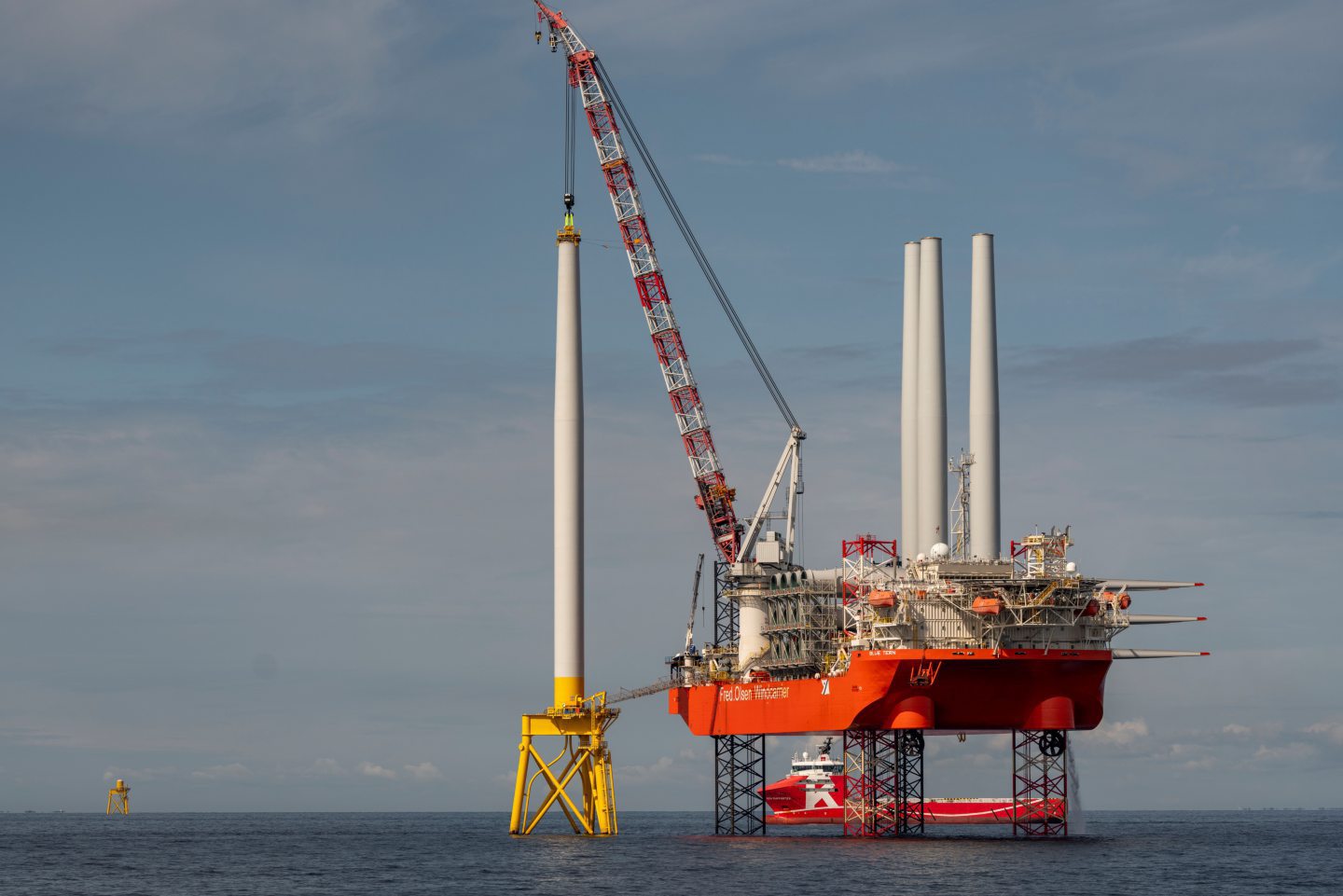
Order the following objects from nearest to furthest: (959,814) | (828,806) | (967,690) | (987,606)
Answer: (987,606), (967,690), (959,814), (828,806)

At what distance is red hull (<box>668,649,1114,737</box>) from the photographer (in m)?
68.4

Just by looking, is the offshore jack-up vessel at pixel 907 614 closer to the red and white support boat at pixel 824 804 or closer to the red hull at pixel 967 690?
the red hull at pixel 967 690

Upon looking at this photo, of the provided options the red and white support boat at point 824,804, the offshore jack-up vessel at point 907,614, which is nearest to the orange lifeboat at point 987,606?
the offshore jack-up vessel at point 907,614

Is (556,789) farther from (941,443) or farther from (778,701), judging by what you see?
(941,443)

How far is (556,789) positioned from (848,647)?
1504 centimetres

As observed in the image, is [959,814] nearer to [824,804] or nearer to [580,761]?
[824,804]

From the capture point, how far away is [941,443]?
77875 mm

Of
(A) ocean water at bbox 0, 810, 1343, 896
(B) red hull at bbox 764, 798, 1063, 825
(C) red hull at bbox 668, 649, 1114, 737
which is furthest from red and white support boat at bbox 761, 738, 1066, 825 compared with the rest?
(C) red hull at bbox 668, 649, 1114, 737

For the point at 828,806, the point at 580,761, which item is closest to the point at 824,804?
Result: the point at 828,806

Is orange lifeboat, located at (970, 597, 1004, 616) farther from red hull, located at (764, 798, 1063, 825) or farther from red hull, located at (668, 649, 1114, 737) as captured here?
red hull, located at (764, 798, 1063, 825)

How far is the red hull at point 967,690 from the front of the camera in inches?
2694

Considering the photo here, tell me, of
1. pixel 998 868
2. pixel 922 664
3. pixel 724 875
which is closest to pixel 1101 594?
pixel 922 664

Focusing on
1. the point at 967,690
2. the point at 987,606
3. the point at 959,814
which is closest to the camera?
the point at 987,606

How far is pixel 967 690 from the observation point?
2729 inches
